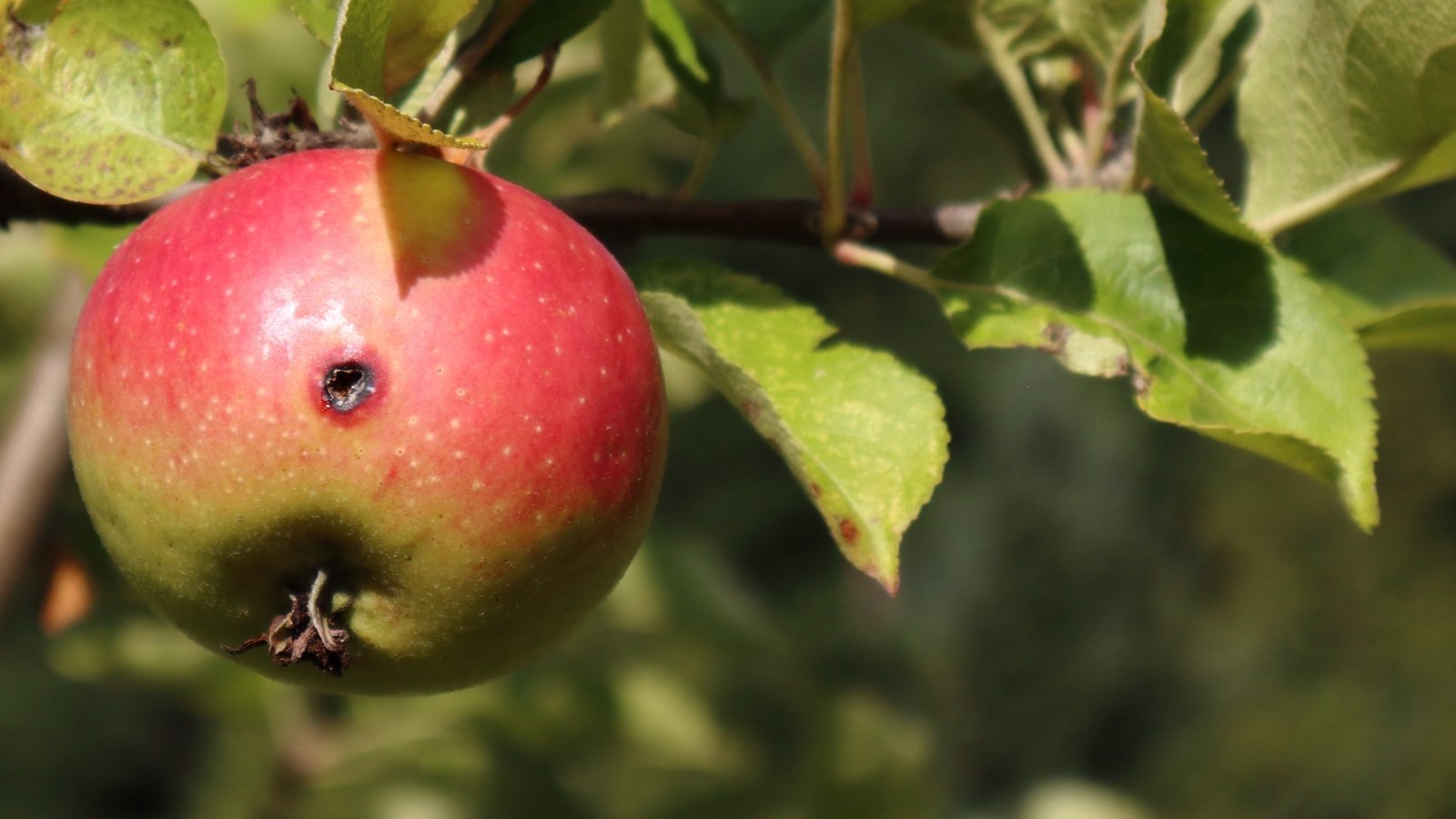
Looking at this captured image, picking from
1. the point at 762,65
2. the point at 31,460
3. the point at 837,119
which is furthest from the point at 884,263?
the point at 31,460

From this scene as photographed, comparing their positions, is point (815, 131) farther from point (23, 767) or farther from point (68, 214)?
point (23, 767)

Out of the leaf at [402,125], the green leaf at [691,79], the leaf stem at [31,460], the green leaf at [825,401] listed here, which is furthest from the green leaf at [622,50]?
the leaf stem at [31,460]

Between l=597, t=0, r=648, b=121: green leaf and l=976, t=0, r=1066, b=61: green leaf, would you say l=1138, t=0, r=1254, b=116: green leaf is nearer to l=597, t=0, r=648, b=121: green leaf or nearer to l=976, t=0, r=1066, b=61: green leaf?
l=976, t=0, r=1066, b=61: green leaf

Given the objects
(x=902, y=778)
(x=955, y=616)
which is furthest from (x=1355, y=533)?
(x=902, y=778)

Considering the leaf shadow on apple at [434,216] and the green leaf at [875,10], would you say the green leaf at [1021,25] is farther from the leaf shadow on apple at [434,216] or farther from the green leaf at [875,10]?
the leaf shadow on apple at [434,216]

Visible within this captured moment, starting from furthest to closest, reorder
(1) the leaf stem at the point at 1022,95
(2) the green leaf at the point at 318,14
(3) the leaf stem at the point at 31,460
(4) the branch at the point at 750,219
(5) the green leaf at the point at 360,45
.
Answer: (3) the leaf stem at the point at 31,460 < (1) the leaf stem at the point at 1022,95 < (4) the branch at the point at 750,219 < (2) the green leaf at the point at 318,14 < (5) the green leaf at the point at 360,45

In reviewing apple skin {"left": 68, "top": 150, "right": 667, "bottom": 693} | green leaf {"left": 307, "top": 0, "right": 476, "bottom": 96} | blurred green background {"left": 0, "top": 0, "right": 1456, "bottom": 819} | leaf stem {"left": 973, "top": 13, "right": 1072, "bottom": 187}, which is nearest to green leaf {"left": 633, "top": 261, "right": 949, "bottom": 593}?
apple skin {"left": 68, "top": 150, "right": 667, "bottom": 693}
